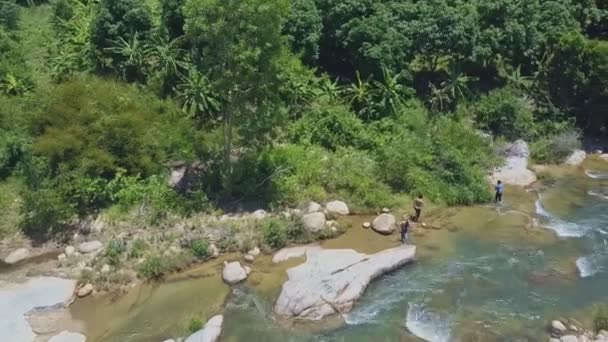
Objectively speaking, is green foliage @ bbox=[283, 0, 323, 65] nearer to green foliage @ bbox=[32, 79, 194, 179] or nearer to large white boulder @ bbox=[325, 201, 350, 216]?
green foliage @ bbox=[32, 79, 194, 179]

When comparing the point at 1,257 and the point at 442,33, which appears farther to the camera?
the point at 442,33

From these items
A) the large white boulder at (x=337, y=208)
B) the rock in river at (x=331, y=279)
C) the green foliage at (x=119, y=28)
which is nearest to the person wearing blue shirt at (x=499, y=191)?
the rock in river at (x=331, y=279)

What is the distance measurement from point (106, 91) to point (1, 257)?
1003 cm

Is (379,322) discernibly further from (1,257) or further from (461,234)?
(1,257)

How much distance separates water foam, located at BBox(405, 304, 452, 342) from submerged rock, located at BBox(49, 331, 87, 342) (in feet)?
41.8

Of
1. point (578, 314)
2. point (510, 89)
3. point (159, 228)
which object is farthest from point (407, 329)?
point (510, 89)

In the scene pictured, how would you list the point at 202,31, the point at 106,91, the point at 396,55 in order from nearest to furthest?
1. the point at 202,31
2. the point at 106,91
3. the point at 396,55

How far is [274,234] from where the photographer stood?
29641mm

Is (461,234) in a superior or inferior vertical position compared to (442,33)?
inferior

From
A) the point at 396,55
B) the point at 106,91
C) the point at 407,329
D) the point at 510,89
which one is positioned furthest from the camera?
the point at 510,89

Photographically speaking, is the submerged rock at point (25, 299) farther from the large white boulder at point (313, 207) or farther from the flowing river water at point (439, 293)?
the large white boulder at point (313, 207)

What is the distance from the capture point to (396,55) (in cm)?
3828

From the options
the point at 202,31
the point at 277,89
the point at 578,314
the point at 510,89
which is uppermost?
the point at 202,31

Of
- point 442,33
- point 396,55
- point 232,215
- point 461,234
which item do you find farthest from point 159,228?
point 442,33
